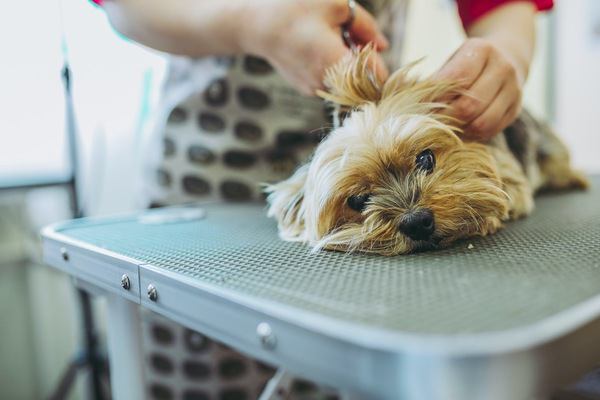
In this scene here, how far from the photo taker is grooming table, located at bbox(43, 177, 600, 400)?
1.16 feet

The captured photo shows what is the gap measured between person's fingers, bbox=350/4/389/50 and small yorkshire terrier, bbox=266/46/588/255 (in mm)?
73

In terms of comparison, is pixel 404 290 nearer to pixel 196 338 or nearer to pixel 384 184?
pixel 384 184

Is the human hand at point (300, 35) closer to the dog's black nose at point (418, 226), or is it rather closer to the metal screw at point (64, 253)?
the dog's black nose at point (418, 226)

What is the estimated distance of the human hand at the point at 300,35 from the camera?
0.81 metres

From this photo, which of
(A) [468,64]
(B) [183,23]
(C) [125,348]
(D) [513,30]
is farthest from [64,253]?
(D) [513,30]

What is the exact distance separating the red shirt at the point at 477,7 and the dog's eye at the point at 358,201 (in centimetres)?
59

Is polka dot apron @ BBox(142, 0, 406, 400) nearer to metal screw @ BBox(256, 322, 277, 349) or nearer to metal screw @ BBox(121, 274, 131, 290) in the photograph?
metal screw @ BBox(121, 274, 131, 290)

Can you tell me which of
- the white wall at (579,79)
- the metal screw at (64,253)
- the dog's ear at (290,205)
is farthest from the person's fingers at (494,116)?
the white wall at (579,79)

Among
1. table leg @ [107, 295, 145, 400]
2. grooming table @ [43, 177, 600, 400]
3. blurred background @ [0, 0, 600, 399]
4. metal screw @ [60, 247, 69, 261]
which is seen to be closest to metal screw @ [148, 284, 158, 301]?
grooming table @ [43, 177, 600, 400]

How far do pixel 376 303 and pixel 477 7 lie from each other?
2.99 feet

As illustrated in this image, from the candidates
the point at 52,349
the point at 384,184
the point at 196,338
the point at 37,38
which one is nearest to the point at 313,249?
the point at 384,184

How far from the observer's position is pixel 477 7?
1.16 metres

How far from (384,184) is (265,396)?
45cm

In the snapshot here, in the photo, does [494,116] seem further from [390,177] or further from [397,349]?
[397,349]
